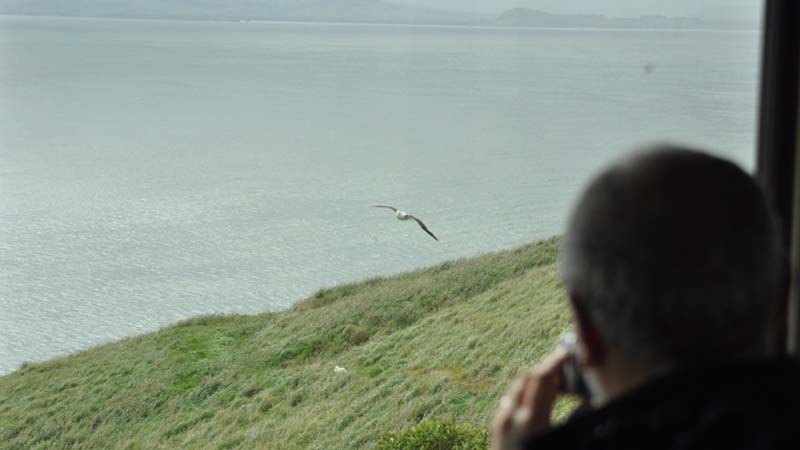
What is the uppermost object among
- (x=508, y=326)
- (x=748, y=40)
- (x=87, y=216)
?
(x=748, y=40)

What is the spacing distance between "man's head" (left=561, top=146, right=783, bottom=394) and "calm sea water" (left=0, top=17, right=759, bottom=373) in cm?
278

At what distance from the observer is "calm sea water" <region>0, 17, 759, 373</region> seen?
10016mm

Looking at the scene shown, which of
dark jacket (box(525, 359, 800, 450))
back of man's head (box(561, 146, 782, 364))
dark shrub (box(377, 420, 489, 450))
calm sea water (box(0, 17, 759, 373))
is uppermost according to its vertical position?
back of man's head (box(561, 146, 782, 364))

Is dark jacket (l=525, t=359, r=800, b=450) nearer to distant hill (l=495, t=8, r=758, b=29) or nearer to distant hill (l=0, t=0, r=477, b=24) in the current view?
distant hill (l=495, t=8, r=758, b=29)

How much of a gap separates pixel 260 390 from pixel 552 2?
4.73 m

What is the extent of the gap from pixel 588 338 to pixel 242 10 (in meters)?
34.3

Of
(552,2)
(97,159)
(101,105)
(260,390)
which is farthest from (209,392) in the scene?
(101,105)

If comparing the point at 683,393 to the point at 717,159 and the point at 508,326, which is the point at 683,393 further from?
the point at 508,326

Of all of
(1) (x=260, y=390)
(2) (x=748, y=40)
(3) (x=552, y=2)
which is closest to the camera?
(2) (x=748, y=40)

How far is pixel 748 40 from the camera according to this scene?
1182 mm

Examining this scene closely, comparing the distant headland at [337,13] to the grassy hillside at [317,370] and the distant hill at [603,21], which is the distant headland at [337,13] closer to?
the distant hill at [603,21]

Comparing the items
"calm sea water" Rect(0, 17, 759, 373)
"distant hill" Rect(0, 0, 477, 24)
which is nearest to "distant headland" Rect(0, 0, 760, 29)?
"distant hill" Rect(0, 0, 477, 24)

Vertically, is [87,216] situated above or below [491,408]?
below

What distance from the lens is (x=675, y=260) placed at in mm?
473
